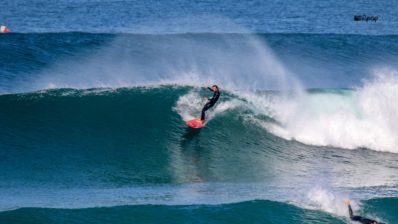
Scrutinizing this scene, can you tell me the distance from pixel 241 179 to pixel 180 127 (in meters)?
3.82

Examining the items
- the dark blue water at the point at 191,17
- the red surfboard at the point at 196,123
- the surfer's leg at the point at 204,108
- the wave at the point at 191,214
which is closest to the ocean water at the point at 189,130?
the wave at the point at 191,214

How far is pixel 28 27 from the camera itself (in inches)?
1633

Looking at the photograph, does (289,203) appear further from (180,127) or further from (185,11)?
(185,11)

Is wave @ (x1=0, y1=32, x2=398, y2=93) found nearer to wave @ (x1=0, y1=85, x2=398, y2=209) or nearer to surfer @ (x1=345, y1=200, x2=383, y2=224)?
wave @ (x1=0, y1=85, x2=398, y2=209)

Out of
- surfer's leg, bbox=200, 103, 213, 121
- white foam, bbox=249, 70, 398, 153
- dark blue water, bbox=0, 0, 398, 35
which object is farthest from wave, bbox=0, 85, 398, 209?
dark blue water, bbox=0, 0, 398, 35

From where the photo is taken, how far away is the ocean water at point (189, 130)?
54.3 ft

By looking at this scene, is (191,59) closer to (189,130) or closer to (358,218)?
(189,130)

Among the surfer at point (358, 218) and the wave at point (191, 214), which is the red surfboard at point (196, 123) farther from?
the surfer at point (358, 218)

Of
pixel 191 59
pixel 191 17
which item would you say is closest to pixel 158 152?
pixel 191 59

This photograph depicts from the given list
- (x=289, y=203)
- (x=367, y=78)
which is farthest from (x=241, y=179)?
(x=367, y=78)

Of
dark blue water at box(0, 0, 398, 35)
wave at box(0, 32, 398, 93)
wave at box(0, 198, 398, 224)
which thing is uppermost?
dark blue water at box(0, 0, 398, 35)

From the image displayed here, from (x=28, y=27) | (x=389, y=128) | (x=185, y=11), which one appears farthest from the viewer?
(x=185, y=11)

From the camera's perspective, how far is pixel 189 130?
22.5 meters

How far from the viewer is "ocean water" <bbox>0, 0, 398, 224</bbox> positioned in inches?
652
